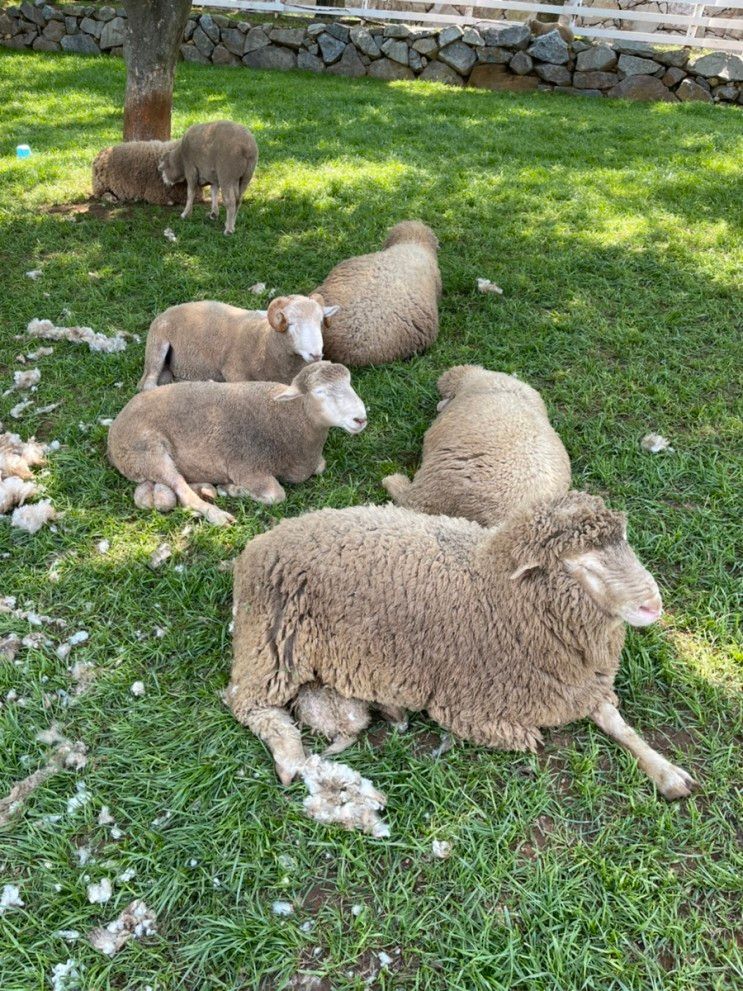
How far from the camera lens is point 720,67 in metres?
11.6

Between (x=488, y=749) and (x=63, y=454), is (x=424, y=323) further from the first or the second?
(x=488, y=749)

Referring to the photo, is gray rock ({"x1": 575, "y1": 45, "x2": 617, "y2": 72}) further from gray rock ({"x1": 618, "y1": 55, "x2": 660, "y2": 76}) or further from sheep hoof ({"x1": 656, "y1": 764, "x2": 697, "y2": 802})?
sheep hoof ({"x1": 656, "y1": 764, "x2": 697, "y2": 802})

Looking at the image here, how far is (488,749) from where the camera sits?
271 cm

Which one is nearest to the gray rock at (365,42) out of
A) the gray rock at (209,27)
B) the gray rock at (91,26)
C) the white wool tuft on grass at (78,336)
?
the gray rock at (209,27)

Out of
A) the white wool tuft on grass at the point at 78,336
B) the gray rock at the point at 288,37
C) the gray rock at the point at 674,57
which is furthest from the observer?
the gray rock at the point at 288,37

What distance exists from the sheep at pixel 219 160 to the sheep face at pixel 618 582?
5.69 m

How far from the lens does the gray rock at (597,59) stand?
12.0 meters

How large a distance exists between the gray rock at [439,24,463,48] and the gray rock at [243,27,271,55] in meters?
3.30

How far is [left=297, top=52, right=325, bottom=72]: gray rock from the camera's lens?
13.4 metres

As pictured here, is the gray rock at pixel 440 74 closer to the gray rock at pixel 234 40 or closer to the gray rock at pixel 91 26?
the gray rock at pixel 234 40

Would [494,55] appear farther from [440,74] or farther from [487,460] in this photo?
[487,460]

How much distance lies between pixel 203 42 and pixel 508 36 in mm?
5804

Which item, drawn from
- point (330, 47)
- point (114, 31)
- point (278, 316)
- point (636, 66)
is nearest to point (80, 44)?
point (114, 31)

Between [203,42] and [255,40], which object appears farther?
[203,42]
